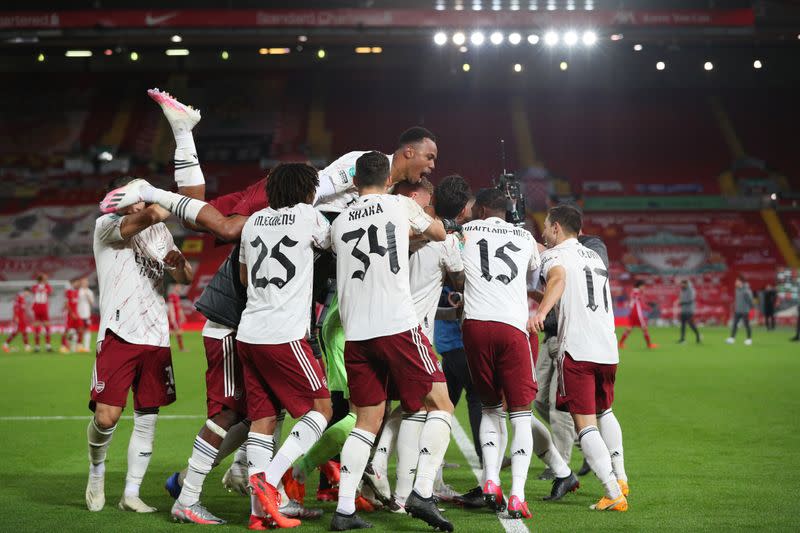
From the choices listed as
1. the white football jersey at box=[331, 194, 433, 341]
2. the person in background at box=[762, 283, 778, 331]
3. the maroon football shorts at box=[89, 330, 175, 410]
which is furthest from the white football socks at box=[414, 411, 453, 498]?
the person in background at box=[762, 283, 778, 331]

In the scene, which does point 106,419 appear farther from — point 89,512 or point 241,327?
point 241,327

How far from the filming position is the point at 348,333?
585cm

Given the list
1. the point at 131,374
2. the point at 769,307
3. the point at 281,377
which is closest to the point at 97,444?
the point at 131,374

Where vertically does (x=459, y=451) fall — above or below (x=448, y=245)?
below

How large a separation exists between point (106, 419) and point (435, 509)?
7.79 ft

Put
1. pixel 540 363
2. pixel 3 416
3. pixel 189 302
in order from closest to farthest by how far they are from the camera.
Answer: pixel 540 363, pixel 3 416, pixel 189 302

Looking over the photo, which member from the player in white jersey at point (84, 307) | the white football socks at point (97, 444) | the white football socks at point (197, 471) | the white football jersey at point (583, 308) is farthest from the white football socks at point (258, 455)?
the player in white jersey at point (84, 307)

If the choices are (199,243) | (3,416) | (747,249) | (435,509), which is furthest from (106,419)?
(747,249)

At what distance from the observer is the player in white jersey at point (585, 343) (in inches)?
262

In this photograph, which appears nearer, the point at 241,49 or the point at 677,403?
the point at 677,403

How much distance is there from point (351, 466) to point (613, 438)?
7.10ft

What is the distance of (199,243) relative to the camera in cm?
3809

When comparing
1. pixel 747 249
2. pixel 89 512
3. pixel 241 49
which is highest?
pixel 241 49

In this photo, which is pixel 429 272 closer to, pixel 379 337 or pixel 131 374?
pixel 379 337
